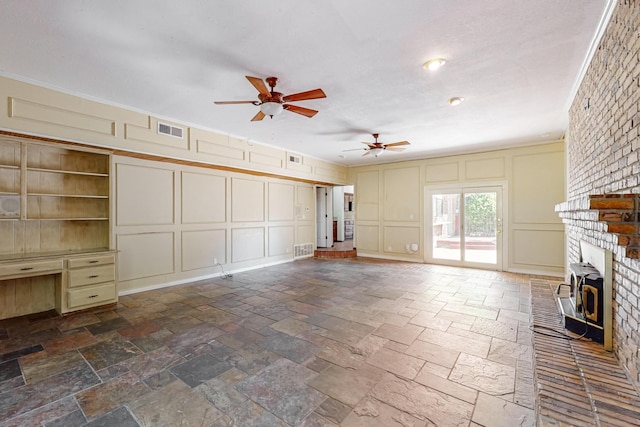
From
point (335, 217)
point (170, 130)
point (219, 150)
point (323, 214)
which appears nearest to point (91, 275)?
point (170, 130)

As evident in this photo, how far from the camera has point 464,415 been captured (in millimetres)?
1797

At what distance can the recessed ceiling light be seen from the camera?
277 centimetres

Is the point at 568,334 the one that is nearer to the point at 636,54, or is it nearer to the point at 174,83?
the point at 636,54

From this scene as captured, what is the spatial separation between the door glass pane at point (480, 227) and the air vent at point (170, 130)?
6287 millimetres

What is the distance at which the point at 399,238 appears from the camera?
25.6 ft

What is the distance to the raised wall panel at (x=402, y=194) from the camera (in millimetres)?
7488

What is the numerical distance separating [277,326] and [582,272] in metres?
2.97

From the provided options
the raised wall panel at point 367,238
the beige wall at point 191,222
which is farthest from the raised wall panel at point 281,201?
the raised wall panel at point 367,238

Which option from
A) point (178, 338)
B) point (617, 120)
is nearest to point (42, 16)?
point (178, 338)

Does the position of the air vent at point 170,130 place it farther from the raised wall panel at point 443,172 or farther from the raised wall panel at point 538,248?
the raised wall panel at point 538,248

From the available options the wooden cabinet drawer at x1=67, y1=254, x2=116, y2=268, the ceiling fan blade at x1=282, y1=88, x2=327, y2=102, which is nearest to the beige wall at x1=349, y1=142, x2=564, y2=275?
the ceiling fan blade at x1=282, y1=88, x2=327, y2=102

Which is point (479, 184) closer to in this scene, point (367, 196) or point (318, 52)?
point (367, 196)

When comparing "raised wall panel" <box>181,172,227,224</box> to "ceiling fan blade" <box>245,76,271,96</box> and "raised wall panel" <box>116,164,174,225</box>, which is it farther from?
"ceiling fan blade" <box>245,76,271,96</box>

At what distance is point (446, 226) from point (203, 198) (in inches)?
226
